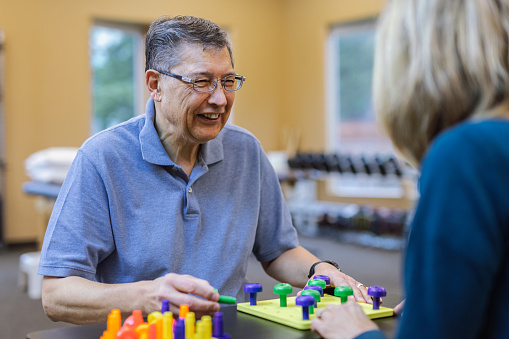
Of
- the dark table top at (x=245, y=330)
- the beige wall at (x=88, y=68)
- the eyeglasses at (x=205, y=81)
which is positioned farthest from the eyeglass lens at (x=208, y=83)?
the beige wall at (x=88, y=68)

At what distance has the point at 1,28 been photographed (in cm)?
599

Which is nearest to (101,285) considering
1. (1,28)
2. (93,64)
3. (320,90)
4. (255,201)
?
(255,201)

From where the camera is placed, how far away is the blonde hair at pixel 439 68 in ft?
2.13

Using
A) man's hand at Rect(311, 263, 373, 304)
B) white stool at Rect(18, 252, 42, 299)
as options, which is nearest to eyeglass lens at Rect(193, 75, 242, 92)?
man's hand at Rect(311, 263, 373, 304)

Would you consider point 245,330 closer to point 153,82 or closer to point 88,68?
point 153,82

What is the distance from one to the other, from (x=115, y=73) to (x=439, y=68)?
264 inches

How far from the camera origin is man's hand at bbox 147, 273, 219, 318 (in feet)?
3.44

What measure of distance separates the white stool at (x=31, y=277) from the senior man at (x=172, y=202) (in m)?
2.75

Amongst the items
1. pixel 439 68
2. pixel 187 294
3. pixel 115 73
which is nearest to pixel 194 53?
pixel 187 294

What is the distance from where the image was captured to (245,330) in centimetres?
96

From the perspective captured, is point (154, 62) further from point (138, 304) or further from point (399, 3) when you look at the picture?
point (399, 3)

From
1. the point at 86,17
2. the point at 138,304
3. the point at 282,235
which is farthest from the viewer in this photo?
the point at 86,17

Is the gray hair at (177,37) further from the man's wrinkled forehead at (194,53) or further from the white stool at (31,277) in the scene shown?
the white stool at (31,277)

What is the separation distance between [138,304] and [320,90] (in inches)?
267
